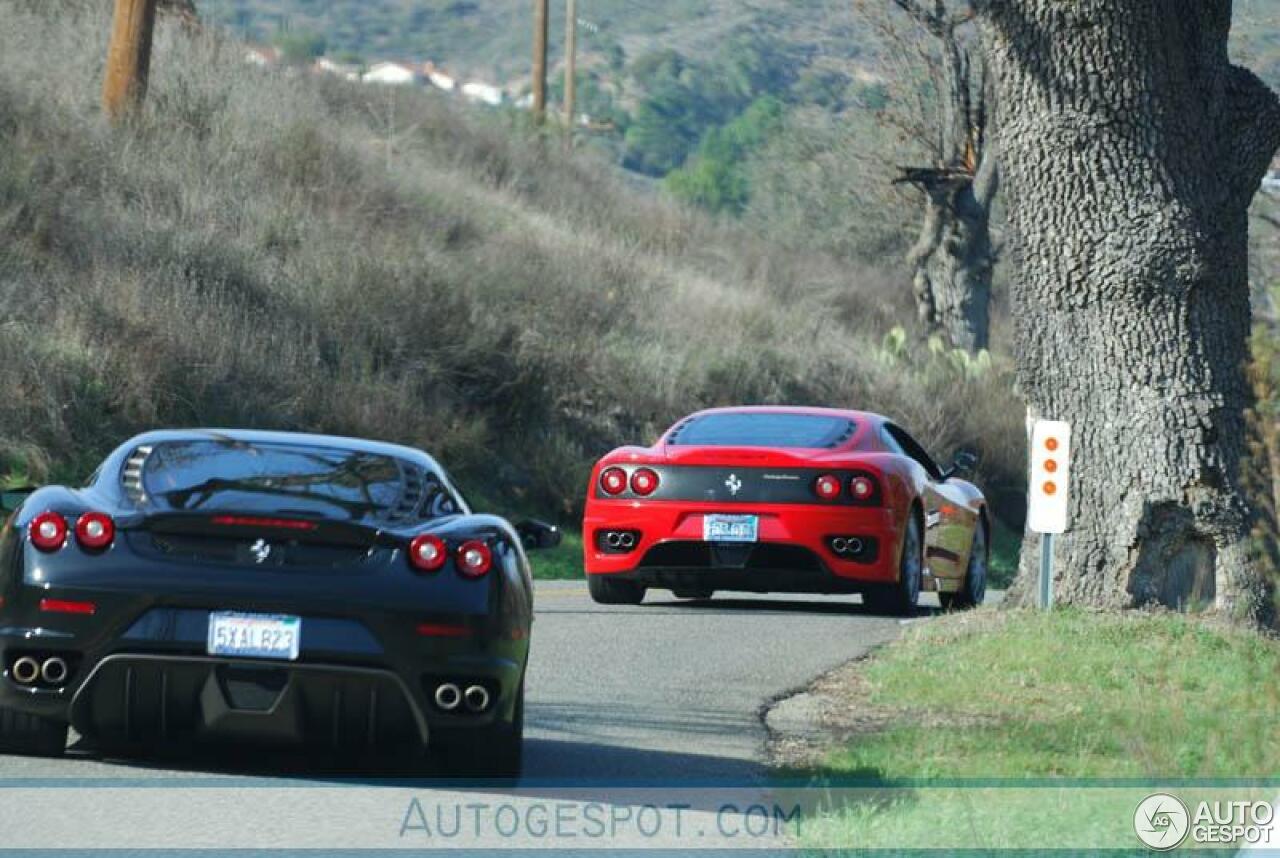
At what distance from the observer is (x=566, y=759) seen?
32.2 ft

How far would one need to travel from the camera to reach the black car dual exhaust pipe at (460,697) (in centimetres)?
870

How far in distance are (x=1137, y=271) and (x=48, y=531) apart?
25.1ft

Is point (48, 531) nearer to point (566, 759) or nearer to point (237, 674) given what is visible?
point (237, 674)

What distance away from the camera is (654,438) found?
31.1 m

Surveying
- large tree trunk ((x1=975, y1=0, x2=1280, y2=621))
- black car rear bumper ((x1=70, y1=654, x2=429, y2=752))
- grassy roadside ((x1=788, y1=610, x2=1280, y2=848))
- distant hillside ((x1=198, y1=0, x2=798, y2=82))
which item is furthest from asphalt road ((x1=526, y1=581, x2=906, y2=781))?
distant hillside ((x1=198, y1=0, x2=798, y2=82))

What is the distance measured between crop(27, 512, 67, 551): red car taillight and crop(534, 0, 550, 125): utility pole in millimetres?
41923

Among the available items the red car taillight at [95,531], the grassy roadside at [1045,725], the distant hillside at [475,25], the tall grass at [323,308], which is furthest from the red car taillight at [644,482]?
the distant hillside at [475,25]

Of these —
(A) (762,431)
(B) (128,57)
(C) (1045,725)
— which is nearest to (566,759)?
(C) (1045,725)

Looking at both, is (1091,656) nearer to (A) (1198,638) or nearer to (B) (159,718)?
(A) (1198,638)

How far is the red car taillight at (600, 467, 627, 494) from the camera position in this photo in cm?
1648

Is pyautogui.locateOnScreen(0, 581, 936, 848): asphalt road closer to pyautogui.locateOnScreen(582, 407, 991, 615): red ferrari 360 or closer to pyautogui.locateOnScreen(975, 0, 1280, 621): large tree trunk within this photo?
pyautogui.locateOnScreen(582, 407, 991, 615): red ferrari 360

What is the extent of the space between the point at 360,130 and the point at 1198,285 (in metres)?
30.3

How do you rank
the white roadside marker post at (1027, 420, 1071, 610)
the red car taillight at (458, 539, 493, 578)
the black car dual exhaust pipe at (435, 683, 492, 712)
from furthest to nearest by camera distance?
the white roadside marker post at (1027, 420, 1071, 610)
the red car taillight at (458, 539, 493, 578)
the black car dual exhaust pipe at (435, 683, 492, 712)

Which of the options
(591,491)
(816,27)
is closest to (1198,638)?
(591,491)
